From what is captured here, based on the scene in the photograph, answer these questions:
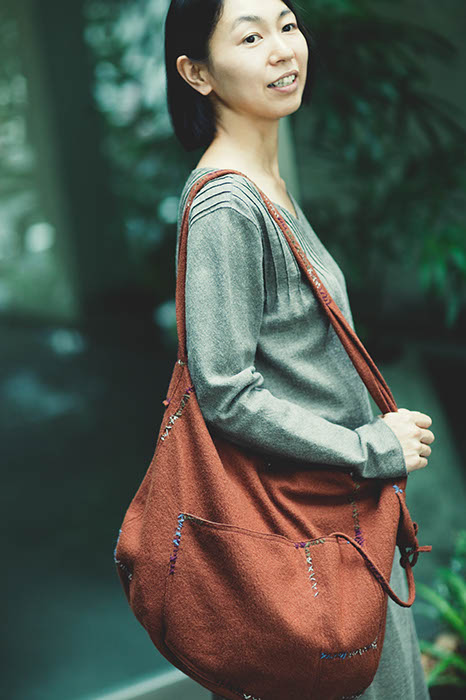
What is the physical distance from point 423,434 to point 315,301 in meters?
0.25

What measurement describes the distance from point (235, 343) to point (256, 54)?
1.35 ft

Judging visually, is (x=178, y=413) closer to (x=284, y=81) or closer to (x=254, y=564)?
(x=254, y=564)

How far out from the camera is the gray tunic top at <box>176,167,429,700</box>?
0.94m

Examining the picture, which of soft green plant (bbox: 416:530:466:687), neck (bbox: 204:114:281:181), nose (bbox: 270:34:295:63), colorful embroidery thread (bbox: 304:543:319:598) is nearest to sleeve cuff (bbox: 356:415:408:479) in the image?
colorful embroidery thread (bbox: 304:543:319:598)

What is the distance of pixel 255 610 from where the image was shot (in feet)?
2.97

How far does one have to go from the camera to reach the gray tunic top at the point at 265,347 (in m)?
0.94

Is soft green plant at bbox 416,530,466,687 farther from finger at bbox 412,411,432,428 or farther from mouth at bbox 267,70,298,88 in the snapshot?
mouth at bbox 267,70,298,88

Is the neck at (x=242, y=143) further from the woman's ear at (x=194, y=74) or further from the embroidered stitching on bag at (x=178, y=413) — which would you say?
the embroidered stitching on bag at (x=178, y=413)

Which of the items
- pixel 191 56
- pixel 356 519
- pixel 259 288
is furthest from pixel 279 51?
pixel 356 519

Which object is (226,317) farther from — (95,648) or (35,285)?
(95,648)

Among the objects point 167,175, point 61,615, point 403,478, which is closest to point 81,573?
point 61,615

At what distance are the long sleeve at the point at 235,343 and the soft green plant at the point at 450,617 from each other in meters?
1.41

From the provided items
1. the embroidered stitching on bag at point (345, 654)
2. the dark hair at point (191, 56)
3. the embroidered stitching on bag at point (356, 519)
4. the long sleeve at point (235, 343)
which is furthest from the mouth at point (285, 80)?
the embroidered stitching on bag at point (345, 654)

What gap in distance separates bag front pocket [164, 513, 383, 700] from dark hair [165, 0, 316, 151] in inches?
23.5
